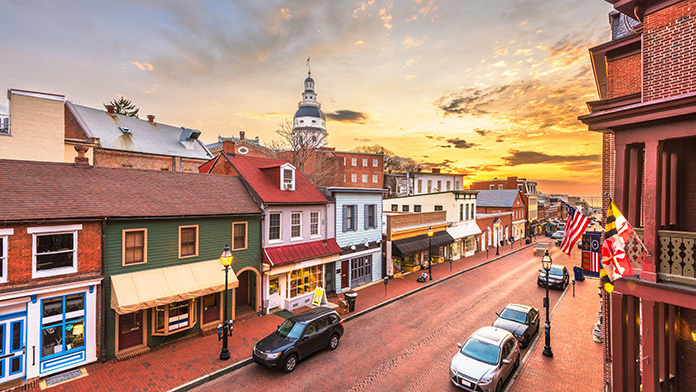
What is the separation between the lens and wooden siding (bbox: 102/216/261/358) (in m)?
12.5

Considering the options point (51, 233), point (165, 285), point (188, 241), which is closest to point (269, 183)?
point (188, 241)

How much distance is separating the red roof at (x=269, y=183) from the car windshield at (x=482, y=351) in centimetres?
1187

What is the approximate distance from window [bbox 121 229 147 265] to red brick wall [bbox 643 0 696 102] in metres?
17.9

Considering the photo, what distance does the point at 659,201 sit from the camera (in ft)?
21.9

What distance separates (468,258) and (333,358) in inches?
1042

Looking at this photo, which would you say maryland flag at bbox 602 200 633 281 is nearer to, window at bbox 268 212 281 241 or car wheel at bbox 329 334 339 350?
car wheel at bbox 329 334 339 350

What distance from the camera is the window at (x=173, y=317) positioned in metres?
13.7

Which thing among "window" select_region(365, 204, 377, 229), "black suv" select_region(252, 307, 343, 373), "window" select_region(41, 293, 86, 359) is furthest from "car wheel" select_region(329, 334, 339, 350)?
"window" select_region(365, 204, 377, 229)

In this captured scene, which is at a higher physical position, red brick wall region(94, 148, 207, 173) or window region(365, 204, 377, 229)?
red brick wall region(94, 148, 207, 173)

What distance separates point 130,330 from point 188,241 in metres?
4.25

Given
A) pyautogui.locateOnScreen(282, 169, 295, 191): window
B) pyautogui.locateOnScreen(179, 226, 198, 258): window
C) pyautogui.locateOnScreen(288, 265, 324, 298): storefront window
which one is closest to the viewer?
pyautogui.locateOnScreen(179, 226, 198, 258): window

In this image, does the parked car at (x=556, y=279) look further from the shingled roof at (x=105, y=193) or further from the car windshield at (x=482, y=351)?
the shingled roof at (x=105, y=193)

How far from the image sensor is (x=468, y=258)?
35.2m

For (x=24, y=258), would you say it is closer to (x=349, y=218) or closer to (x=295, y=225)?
(x=295, y=225)
